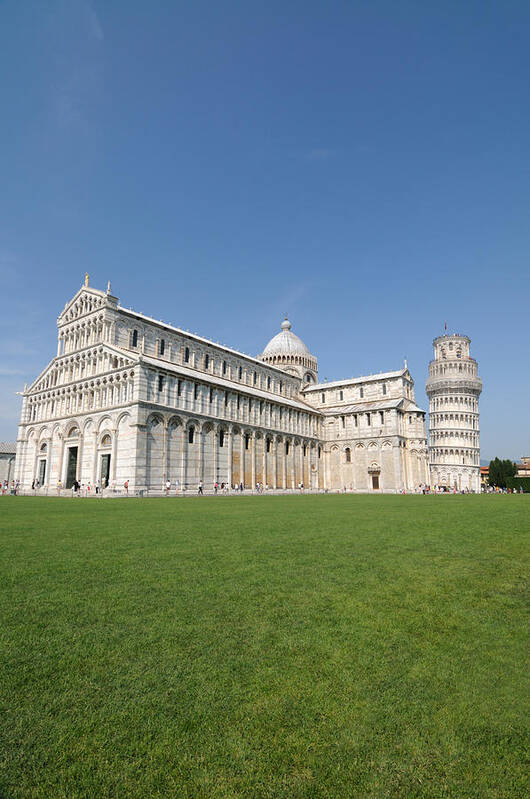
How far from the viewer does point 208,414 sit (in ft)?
149

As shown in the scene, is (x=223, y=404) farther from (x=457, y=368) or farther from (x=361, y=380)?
(x=457, y=368)

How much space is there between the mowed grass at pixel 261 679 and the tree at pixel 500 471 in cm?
8212

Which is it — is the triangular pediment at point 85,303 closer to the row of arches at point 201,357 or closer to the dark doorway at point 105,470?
the row of arches at point 201,357

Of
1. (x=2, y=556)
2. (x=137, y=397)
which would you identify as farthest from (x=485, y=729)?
(x=137, y=397)

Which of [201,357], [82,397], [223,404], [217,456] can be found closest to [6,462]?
[82,397]

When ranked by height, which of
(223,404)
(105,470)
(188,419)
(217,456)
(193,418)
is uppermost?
(223,404)

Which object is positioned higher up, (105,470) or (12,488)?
(105,470)

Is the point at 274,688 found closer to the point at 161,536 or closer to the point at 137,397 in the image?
the point at 161,536

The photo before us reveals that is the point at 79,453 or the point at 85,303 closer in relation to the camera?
the point at 79,453

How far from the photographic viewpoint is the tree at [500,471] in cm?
7975

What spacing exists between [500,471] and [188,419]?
63.2 m

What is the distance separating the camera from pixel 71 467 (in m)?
45.3

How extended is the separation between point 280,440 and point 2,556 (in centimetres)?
4958

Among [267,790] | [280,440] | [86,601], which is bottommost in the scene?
[267,790]
